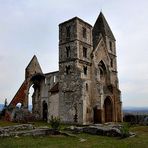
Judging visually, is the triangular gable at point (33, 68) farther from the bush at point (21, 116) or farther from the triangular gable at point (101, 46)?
the triangular gable at point (101, 46)

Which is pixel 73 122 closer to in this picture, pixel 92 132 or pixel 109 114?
pixel 109 114

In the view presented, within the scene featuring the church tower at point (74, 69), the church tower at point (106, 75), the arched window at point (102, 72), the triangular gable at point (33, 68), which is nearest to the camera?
the church tower at point (74, 69)

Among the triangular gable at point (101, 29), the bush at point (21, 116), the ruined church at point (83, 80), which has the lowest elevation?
the bush at point (21, 116)

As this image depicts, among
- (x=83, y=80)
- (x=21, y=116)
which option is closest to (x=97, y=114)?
(x=83, y=80)

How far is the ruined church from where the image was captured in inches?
1358

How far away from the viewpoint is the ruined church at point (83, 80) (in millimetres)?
34500

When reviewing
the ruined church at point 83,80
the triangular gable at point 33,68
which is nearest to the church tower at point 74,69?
the ruined church at point 83,80

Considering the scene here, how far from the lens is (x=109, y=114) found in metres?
40.2

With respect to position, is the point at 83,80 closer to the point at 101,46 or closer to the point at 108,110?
the point at 108,110

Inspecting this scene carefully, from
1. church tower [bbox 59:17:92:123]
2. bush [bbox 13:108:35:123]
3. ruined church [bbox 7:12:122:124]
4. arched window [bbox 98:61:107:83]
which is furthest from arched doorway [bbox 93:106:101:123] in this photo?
bush [bbox 13:108:35:123]

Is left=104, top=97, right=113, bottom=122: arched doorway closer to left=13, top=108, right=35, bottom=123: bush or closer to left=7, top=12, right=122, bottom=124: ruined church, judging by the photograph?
left=7, top=12, right=122, bottom=124: ruined church

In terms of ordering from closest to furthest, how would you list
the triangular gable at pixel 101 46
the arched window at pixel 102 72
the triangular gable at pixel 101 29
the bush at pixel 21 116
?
the bush at pixel 21 116
the triangular gable at pixel 101 46
the arched window at pixel 102 72
the triangular gable at pixel 101 29

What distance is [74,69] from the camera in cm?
3512

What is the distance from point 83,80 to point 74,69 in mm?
2275
